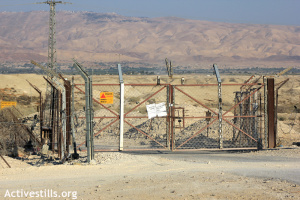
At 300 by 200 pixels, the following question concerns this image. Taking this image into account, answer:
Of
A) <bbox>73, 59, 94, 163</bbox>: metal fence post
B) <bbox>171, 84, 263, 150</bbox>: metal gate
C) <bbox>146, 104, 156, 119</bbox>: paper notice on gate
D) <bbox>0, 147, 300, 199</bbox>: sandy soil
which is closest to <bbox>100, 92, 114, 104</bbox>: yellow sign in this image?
<bbox>146, 104, 156, 119</bbox>: paper notice on gate

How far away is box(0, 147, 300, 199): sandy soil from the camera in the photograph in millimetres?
8562

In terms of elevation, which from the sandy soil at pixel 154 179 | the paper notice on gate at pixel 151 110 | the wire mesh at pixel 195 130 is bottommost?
the sandy soil at pixel 154 179

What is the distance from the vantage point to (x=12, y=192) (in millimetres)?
8875

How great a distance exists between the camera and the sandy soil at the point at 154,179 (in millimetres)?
8562

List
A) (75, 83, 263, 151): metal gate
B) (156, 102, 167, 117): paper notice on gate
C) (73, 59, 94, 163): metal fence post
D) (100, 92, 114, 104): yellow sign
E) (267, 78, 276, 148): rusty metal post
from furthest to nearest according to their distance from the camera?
(267, 78, 276, 148): rusty metal post
(156, 102, 167, 117): paper notice on gate
(75, 83, 263, 151): metal gate
(100, 92, 114, 104): yellow sign
(73, 59, 94, 163): metal fence post

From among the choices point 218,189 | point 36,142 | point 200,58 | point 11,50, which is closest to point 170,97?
point 36,142

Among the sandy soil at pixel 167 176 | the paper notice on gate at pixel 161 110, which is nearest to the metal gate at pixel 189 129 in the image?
the paper notice on gate at pixel 161 110

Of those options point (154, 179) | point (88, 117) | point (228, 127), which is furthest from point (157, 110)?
point (228, 127)

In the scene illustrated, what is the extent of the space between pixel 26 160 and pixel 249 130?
24.2ft

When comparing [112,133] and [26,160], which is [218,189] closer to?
[26,160]

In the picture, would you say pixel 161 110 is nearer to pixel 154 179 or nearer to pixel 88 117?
pixel 88 117

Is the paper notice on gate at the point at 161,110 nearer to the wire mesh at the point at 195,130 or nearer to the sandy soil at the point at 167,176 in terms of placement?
the wire mesh at the point at 195,130

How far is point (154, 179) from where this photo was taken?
9.76 m

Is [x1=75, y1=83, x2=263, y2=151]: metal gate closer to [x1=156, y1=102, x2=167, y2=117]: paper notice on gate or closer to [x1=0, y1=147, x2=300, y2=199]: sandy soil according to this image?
[x1=156, y1=102, x2=167, y2=117]: paper notice on gate
